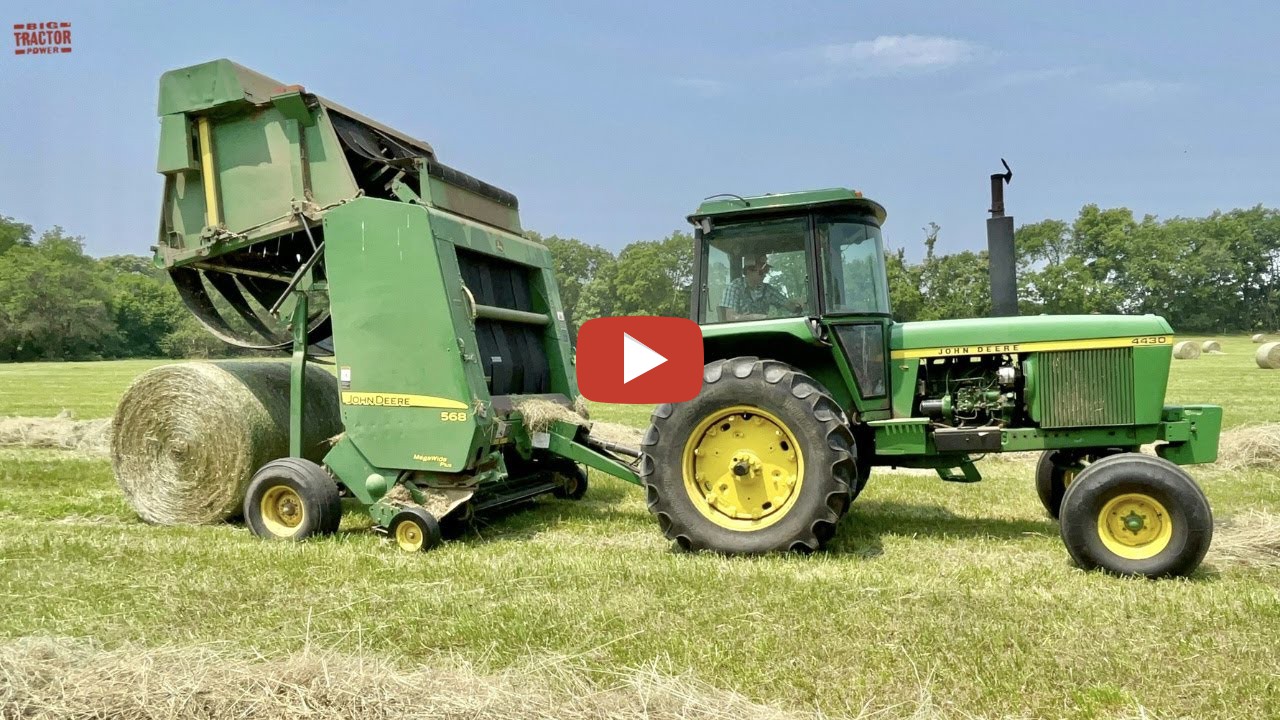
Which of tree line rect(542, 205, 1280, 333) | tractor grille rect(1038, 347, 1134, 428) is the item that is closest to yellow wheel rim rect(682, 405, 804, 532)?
tractor grille rect(1038, 347, 1134, 428)

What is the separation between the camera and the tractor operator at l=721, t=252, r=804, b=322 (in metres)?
5.68

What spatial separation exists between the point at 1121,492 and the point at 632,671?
300cm

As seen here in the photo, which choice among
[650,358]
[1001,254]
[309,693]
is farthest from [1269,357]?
[309,693]

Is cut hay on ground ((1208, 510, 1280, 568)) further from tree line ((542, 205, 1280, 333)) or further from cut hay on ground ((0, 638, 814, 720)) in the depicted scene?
tree line ((542, 205, 1280, 333))

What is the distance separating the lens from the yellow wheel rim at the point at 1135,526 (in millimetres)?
4684

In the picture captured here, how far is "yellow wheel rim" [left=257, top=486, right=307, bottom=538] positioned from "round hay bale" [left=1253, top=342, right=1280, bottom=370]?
1088 inches

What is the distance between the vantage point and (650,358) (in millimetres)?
5719

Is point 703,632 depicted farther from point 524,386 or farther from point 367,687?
point 524,386

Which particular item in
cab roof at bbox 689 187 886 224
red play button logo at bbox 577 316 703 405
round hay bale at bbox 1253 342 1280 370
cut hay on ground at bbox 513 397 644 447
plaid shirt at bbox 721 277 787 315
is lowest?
round hay bale at bbox 1253 342 1280 370

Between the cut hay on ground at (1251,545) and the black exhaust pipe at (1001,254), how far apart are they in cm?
191

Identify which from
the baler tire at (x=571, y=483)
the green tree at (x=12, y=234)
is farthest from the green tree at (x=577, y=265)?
the green tree at (x=12, y=234)

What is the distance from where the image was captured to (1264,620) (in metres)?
3.75

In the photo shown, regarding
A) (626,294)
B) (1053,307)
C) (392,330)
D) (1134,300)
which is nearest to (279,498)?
(392,330)

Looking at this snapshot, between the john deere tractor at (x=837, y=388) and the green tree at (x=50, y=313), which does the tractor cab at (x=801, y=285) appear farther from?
the green tree at (x=50, y=313)
